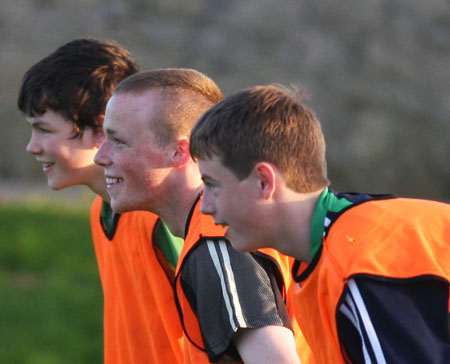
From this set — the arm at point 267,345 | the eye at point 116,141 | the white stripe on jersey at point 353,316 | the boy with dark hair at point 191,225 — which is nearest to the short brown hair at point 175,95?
the boy with dark hair at point 191,225

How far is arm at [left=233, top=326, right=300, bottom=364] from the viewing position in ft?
11.0

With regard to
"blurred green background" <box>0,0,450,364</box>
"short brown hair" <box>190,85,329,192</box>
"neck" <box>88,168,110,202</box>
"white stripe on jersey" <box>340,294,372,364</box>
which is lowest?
"blurred green background" <box>0,0,450,364</box>

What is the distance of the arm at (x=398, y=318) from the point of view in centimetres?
286

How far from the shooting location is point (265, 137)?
329 cm

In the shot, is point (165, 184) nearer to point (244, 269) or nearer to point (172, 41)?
point (244, 269)

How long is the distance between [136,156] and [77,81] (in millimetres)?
975

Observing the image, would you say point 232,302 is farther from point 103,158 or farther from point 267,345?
point 103,158

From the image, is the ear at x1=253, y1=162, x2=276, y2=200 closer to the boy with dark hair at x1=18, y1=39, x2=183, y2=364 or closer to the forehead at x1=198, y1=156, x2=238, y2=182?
the forehead at x1=198, y1=156, x2=238, y2=182

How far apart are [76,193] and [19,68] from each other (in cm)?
236

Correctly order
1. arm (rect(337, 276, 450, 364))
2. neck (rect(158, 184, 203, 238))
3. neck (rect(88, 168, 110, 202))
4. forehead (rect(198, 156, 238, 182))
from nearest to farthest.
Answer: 1. arm (rect(337, 276, 450, 364))
2. forehead (rect(198, 156, 238, 182))
3. neck (rect(158, 184, 203, 238))
4. neck (rect(88, 168, 110, 202))

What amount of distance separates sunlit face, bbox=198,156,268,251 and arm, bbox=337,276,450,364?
1.47 ft

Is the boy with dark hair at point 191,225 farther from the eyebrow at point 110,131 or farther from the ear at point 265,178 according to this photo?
the ear at point 265,178

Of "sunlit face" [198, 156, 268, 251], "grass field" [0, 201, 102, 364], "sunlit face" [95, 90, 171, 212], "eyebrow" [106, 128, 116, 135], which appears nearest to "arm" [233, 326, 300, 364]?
"sunlit face" [198, 156, 268, 251]

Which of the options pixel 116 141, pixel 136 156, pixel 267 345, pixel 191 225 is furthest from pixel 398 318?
pixel 116 141
